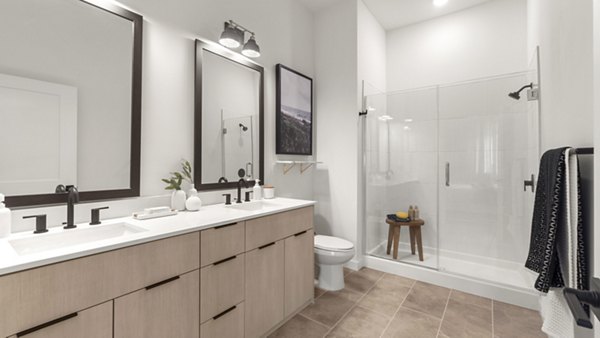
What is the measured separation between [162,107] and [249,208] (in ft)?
3.19

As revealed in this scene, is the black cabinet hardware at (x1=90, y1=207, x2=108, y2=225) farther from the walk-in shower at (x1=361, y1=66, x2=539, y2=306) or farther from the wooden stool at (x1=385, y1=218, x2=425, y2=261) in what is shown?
the wooden stool at (x1=385, y1=218, x2=425, y2=261)

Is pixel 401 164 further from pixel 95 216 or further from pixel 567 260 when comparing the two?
pixel 95 216

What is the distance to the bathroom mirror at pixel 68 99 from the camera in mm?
1227

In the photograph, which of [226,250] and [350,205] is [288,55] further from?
[226,250]

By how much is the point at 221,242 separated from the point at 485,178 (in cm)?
280

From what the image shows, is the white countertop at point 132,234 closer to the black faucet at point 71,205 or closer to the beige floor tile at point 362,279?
the black faucet at point 71,205

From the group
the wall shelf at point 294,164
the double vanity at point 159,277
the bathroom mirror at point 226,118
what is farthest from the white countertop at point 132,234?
the wall shelf at point 294,164

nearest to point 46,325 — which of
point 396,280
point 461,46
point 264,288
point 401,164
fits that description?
point 264,288

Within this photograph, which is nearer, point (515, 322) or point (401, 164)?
point (515, 322)

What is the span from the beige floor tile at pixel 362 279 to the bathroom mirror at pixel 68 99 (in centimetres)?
207

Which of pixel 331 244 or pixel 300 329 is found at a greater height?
pixel 331 244

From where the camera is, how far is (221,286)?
1466 mm

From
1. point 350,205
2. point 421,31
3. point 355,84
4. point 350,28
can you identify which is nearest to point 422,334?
point 350,205

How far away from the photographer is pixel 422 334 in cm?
182
